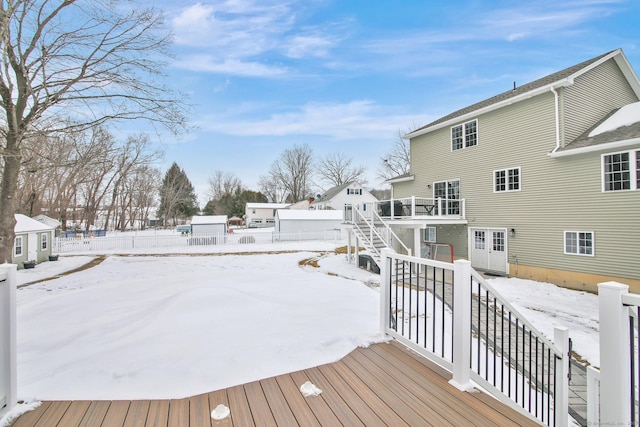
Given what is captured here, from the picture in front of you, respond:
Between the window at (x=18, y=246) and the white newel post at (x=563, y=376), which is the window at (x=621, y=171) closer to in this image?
the white newel post at (x=563, y=376)

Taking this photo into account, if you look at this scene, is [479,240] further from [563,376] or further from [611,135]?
[563,376]

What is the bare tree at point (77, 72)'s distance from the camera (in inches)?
244

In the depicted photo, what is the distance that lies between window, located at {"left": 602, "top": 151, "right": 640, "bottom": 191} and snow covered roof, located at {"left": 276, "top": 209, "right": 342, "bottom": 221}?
58.7 feet

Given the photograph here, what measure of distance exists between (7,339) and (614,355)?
3.61 meters

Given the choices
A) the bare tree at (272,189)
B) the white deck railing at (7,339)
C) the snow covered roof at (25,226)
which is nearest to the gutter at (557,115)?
the white deck railing at (7,339)

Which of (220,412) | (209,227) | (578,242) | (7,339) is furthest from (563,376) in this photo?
(209,227)

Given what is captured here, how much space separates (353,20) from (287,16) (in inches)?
90.4

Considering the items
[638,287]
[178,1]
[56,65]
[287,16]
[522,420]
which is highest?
[287,16]

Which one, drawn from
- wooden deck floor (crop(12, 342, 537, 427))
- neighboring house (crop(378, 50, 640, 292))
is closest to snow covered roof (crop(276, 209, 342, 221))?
neighboring house (crop(378, 50, 640, 292))

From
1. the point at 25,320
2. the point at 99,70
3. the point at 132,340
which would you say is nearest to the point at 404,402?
the point at 132,340

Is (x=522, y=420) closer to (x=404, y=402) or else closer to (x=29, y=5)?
(x=404, y=402)

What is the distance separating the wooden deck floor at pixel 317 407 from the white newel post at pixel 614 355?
481 mm

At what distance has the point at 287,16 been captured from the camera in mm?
8859

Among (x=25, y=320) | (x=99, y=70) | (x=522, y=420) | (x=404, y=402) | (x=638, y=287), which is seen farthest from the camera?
(x=638, y=287)
